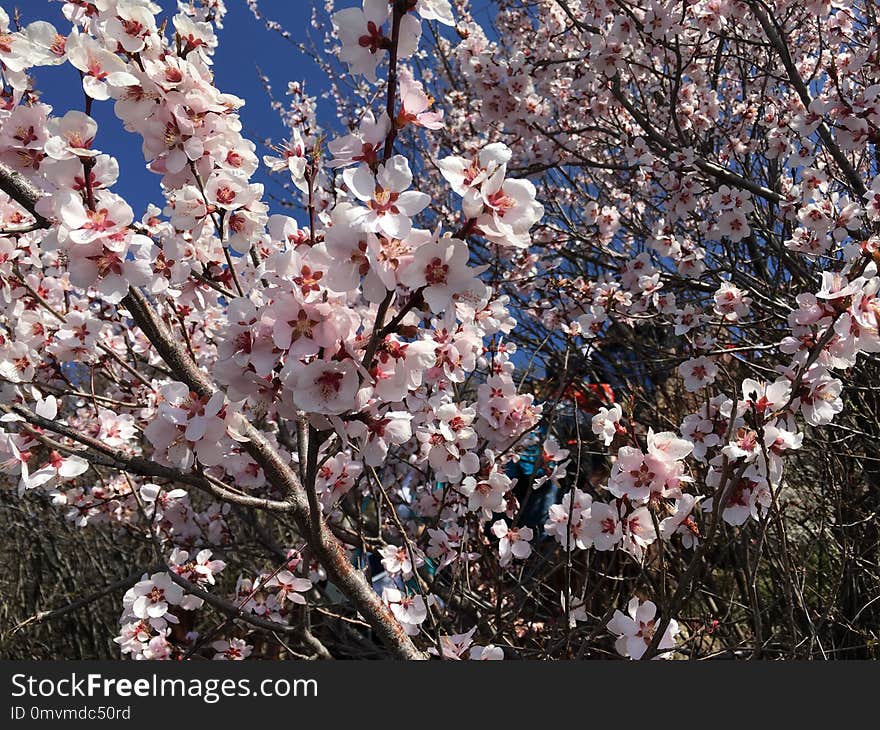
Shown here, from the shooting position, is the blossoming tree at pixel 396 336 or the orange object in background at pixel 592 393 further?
the orange object in background at pixel 592 393

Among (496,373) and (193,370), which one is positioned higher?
(496,373)

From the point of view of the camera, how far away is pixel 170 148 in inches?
61.7

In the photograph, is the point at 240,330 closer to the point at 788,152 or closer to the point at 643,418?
the point at 643,418

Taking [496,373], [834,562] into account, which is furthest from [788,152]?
[496,373]

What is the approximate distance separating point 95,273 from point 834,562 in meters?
4.35

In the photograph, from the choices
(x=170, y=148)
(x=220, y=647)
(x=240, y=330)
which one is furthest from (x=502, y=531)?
(x=170, y=148)

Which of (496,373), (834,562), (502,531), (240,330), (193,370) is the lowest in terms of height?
(834,562)

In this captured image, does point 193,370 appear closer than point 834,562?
Yes

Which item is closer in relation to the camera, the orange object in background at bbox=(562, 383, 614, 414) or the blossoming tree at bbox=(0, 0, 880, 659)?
the blossoming tree at bbox=(0, 0, 880, 659)

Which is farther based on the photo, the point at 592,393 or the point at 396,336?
the point at 592,393

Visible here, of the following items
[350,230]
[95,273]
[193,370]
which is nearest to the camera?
[350,230]

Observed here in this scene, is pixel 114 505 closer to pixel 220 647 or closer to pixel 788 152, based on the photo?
pixel 220 647

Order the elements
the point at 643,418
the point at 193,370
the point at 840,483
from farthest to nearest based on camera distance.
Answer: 1. the point at 643,418
2. the point at 840,483
3. the point at 193,370

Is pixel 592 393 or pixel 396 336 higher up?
pixel 592 393
